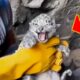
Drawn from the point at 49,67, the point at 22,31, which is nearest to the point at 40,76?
the point at 49,67

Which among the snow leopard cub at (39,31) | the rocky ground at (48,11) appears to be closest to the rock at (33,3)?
the rocky ground at (48,11)

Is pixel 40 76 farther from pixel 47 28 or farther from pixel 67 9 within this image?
pixel 67 9

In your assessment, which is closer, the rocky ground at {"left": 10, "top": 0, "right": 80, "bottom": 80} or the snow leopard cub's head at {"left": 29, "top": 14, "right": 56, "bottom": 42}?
the snow leopard cub's head at {"left": 29, "top": 14, "right": 56, "bottom": 42}

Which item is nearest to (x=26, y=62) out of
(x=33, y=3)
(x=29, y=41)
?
(x=29, y=41)

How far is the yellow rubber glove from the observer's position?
105 cm

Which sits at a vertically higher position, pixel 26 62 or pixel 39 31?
pixel 39 31

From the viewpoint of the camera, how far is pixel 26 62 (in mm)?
1059

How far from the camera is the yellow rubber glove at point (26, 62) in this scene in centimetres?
105

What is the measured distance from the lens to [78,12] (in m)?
1.38

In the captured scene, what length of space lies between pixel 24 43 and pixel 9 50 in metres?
0.24

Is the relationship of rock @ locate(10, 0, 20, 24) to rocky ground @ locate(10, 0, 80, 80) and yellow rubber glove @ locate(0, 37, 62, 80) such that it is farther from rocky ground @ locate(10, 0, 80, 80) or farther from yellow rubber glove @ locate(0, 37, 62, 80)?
yellow rubber glove @ locate(0, 37, 62, 80)

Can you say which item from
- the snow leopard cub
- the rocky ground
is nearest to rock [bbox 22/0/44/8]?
the rocky ground

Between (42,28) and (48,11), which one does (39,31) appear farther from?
(48,11)

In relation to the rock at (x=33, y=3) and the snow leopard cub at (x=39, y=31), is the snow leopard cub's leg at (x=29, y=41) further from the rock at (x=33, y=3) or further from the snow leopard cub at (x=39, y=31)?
the rock at (x=33, y=3)
